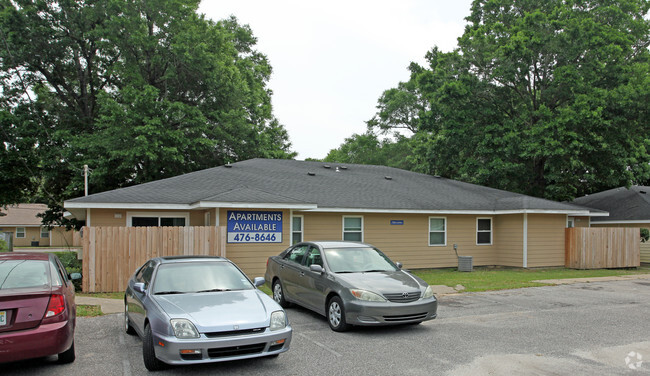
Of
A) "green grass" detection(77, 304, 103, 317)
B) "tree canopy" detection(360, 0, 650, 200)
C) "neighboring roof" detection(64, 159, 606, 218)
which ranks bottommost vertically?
"green grass" detection(77, 304, 103, 317)

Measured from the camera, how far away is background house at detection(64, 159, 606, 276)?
14.5 m

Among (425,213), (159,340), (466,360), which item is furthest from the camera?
(425,213)

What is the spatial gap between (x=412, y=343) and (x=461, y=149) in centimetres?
2126

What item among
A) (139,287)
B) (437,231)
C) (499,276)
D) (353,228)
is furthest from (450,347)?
(437,231)

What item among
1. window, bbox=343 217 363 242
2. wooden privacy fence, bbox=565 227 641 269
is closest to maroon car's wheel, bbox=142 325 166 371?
window, bbox=343 217 363 242

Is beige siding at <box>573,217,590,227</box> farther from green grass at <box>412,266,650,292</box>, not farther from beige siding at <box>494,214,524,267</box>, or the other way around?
beige siding at <box>494,214,524,267</box>

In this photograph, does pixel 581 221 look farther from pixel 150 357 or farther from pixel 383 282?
pixel 150 357

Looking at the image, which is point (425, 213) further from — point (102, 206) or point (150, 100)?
point (150, 100)

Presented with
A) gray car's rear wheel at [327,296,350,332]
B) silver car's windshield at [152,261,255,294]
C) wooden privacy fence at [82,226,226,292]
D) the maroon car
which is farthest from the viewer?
wooden privacy fence at [82,226,226,292]

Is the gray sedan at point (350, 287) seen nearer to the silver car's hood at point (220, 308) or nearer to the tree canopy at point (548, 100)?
the silver car's hood at point (220, 308)

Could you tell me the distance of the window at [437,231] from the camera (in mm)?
20000

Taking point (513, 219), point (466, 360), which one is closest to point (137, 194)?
point (466, 360)

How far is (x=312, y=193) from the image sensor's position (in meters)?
18.6

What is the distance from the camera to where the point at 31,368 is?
19.8 feet
